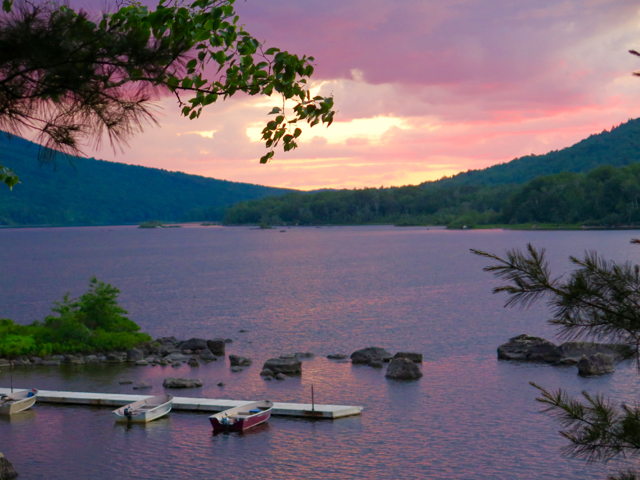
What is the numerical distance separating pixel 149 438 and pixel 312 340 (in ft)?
81.8

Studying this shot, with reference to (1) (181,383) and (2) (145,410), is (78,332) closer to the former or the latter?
(1) (181,383)

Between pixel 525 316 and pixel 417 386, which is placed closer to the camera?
pixel 417 386

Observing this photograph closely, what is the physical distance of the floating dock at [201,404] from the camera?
85.0ft

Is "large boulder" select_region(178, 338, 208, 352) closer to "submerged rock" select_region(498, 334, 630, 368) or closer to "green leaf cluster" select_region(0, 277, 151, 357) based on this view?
"green leaf cluster" select_region(0, 277, 151, 357)

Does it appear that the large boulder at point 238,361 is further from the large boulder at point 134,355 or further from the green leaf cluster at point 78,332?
the green leaf cluster at point 78,332

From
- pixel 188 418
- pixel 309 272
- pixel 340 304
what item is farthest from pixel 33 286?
pixel 188 418

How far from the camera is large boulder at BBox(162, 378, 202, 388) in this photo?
3203cm

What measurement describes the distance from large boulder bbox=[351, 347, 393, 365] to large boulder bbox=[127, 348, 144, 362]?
1317 centimetres

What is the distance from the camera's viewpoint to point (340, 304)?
68812 millimetres

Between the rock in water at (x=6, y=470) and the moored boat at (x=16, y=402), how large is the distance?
7.71m

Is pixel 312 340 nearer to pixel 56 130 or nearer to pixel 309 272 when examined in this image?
pixel 56 130

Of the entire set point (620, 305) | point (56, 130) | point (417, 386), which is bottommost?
point (417, 386)

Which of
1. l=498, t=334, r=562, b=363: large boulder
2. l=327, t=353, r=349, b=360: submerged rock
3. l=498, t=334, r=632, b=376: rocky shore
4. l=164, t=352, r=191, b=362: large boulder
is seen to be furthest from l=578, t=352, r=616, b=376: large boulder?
l=164, t=352, r=191, b=362: large boulder

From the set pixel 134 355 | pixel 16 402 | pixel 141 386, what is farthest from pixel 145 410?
pixel 134 355
